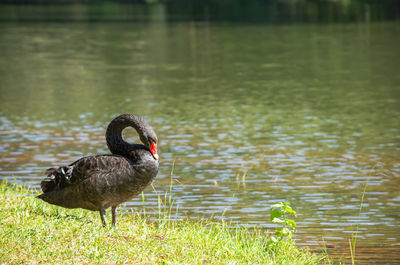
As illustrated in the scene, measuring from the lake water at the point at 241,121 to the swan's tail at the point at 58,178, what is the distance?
3.01m

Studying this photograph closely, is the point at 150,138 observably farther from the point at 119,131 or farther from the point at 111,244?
the point at 111,244

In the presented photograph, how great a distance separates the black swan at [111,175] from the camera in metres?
8.41

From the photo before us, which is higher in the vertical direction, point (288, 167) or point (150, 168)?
point (150, 168)

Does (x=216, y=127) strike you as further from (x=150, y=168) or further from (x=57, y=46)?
(x=57, y=46)

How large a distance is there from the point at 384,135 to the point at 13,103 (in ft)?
38.9

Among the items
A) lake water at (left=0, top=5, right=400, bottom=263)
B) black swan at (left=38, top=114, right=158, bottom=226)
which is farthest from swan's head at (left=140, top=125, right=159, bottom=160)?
lake water at (left=0, top=5, right=400, bottom=263)

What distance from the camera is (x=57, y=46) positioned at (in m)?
45.8

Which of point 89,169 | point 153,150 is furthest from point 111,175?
point 153,150

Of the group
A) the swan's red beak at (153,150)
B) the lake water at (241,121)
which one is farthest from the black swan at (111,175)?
the lake water at (241,121)

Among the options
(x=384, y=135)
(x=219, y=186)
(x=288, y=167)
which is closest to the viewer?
(x=219, y=186)

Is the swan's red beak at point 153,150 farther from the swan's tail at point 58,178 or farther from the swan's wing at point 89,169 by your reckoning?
the swan's tail at point 58,178

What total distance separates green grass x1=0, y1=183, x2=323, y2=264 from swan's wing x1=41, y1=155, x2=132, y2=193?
449 millimetres

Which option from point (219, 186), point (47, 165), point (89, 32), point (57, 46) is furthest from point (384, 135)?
point (89, 32)

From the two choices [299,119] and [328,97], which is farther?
[328,97]
